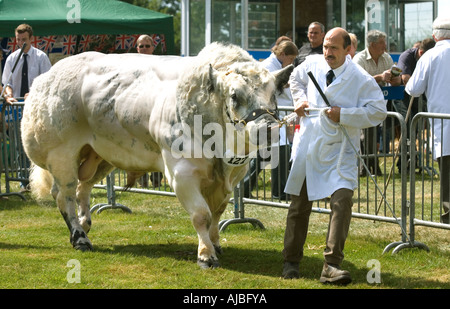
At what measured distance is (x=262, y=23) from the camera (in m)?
18.0

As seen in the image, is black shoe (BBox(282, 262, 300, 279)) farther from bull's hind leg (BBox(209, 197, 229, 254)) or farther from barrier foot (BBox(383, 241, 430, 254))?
barrier foot (BBox(383, 241, 430, 254))

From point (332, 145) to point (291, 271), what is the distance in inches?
45.3

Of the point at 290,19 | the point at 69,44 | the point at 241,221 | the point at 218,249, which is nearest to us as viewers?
the point at 218,249

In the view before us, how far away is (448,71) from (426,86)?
0.33m

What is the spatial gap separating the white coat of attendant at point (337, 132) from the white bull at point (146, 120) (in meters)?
0.41

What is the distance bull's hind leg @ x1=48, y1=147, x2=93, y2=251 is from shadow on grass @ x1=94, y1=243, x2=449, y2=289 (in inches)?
8.1

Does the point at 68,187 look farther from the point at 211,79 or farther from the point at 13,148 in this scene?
the point at 13,148

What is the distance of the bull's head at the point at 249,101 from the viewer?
20.6 ft

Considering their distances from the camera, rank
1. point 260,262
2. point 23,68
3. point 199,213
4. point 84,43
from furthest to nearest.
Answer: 1. point 84,43
2. point 23,68
3. point 260,262
4. point 199,213

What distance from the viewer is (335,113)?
6312 millimetres

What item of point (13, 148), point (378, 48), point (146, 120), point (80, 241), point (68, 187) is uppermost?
point (378, 48)

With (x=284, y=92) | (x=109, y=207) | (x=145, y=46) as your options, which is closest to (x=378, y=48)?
(x=284, y=92)
